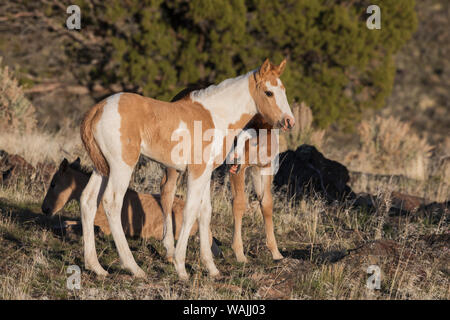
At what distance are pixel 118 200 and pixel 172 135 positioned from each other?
806 mm

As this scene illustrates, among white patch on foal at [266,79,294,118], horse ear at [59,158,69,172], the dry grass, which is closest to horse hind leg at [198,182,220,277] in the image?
the dry grass

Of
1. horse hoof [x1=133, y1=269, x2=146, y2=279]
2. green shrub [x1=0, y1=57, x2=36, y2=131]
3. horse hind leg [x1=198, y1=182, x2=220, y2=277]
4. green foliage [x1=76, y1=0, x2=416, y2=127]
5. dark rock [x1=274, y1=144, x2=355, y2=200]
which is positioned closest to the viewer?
horse hoof [x1=133, y1=269, x2=146, y2=279]

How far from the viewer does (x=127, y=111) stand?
5371 millimetres

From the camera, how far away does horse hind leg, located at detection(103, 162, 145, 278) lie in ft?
17.7

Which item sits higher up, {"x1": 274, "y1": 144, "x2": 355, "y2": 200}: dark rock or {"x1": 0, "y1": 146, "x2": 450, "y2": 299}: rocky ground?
{"x1": 274, "y1": 144, "x2": 355, "y2": 200}: dark rock

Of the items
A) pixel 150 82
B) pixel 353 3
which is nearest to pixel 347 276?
pixel 150 82

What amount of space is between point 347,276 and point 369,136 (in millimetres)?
11506

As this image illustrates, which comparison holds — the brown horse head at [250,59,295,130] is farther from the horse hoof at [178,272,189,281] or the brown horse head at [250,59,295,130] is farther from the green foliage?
the green foliage

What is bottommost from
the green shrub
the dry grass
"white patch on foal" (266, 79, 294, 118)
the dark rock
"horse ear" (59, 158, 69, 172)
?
the dry grass

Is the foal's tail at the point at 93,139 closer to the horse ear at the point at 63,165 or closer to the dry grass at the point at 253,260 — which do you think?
the dry grass at the point at 253,260

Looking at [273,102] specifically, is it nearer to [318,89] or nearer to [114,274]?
[114,274]

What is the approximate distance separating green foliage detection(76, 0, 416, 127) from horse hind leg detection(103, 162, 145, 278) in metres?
12.0

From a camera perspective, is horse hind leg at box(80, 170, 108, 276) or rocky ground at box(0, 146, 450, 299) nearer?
rocky ground at box(0, 146, 450, 299)

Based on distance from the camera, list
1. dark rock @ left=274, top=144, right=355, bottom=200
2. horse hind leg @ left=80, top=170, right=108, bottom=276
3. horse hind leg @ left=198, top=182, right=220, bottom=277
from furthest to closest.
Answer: dark rock @ left=274, top=144, right=355, bottom=200 → horse hind leg @ left=198, top=182, right=220, bottom=277 → horse hind leg @ left=80, top=170, right=108, bottom=276
